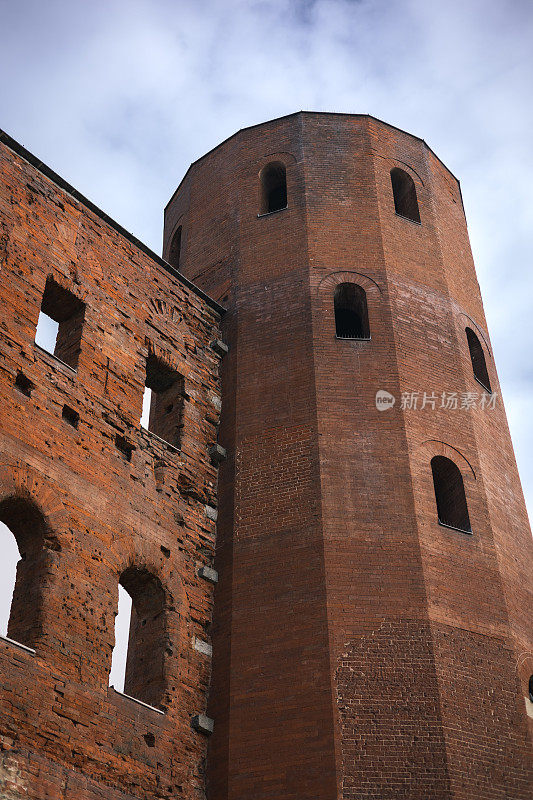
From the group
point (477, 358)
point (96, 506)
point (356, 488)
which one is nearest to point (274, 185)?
point (477, 358)

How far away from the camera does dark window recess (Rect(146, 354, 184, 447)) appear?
15.6 m

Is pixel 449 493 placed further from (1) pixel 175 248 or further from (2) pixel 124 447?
(1) pixel 175 248

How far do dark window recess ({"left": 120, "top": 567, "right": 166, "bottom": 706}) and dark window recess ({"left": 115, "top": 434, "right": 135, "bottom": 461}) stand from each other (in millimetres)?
1656

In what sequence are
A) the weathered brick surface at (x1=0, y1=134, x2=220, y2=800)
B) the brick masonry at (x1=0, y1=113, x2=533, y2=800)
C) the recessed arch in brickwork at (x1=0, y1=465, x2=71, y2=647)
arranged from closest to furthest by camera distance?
the weathered brick surface at (x1=0, y1=134, x2=220, y2=800) → the recessed arch in brickwork at (x1=0, y1=465, x2=71, y2=647) → the brick masonry at (x1=0, y1=113, x2=533, y2=800)

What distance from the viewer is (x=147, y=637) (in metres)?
13.3

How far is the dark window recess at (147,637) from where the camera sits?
505 inches

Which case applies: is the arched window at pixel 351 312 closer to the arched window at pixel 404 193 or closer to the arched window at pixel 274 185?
the arched window at pixel 404 193

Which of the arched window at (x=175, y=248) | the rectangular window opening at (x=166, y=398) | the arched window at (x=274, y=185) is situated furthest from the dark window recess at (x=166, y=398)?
the arched window at (x=175, y=248)

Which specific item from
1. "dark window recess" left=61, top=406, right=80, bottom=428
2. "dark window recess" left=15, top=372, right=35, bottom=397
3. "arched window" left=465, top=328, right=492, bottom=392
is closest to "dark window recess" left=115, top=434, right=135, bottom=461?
"dark window recess" left=61, top=406, right=80, bottom=428

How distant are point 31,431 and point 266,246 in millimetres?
7031

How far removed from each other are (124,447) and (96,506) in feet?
4.35

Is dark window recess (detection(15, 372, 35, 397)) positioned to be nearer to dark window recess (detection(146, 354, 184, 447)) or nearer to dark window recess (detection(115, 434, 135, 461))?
dark window recess (detection(115, 434, 135, 461))

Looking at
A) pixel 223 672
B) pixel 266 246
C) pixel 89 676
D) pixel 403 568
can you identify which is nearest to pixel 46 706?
pixel 89 676

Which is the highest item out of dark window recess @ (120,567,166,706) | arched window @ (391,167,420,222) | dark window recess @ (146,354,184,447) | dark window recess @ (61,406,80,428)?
arched window @ (391,167,420,222)
